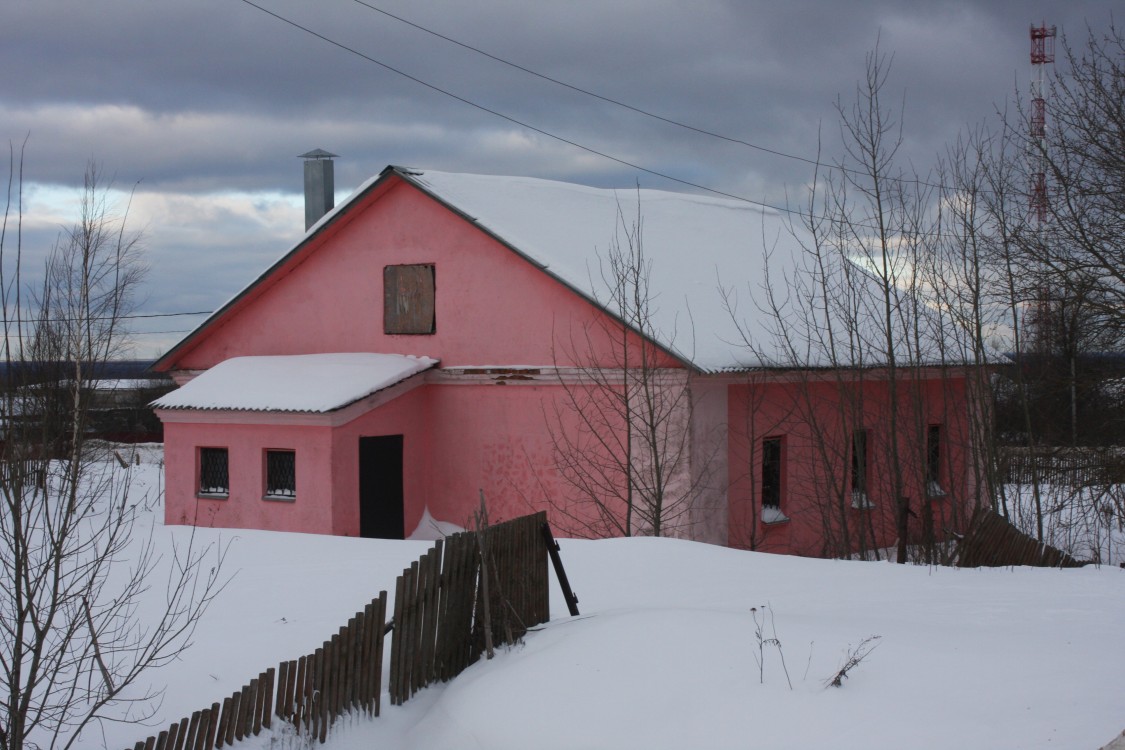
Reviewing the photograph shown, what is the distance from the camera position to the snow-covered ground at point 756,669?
539cm

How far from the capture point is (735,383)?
1537 centimetres

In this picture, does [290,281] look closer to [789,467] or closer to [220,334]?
[220,334]

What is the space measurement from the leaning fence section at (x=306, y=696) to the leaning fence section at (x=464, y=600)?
0.19 m

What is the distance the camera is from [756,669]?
614 cm

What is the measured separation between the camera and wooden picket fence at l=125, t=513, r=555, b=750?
5809 mm

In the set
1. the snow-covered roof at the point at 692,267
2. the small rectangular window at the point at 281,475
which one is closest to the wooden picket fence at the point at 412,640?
the snow-covered roof at the point at 692,267

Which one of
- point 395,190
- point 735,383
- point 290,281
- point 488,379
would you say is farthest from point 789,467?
point 290,281

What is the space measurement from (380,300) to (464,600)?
34.3 ft

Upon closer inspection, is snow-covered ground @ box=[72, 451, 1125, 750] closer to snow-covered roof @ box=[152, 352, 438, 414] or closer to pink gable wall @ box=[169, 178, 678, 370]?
snow-covered roof @ box=[152, 352, 438, 414]

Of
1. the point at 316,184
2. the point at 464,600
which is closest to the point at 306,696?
the point at 464,600

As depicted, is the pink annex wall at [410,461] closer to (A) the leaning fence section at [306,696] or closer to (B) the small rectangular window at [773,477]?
(B) the small rectangular window at [773,477]

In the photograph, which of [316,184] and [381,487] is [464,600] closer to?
[381,487]

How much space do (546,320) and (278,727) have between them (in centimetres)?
999

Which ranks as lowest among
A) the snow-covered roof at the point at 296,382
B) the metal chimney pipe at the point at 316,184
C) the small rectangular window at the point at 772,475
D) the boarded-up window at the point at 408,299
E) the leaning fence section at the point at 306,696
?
the leaning fence section at the point at 306,696
